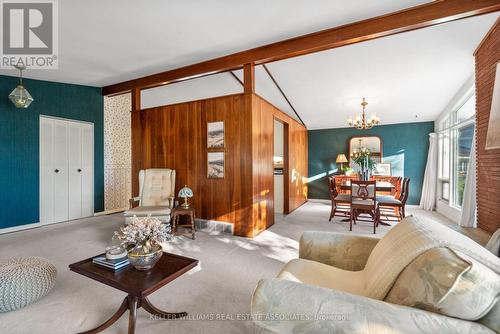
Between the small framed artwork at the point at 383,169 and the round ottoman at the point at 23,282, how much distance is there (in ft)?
22.9

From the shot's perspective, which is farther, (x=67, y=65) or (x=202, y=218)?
(x=202, y=218)

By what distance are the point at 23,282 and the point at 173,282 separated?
3.78 feet

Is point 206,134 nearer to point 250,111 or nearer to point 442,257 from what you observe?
point 250,111

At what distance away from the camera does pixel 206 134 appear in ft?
12.8

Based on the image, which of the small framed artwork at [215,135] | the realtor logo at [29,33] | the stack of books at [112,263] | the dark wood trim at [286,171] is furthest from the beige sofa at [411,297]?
the dark wood trim at [286,171]

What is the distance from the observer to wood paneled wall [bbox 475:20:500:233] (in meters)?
2.26

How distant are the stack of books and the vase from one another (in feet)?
0.37

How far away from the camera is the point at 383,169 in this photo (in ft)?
21.0

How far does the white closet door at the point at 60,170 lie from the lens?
4426 mm

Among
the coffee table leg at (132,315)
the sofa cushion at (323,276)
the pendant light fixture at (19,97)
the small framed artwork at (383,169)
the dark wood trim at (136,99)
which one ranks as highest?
the dark wood trim at (136,99)

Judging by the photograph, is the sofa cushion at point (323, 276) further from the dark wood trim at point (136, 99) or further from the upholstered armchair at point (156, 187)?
the dark wood trim at point (136, 99)

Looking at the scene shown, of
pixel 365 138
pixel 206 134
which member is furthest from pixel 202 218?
pixel 365 138

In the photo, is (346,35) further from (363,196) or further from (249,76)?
(363,196)

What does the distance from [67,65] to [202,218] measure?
11.2 feet
